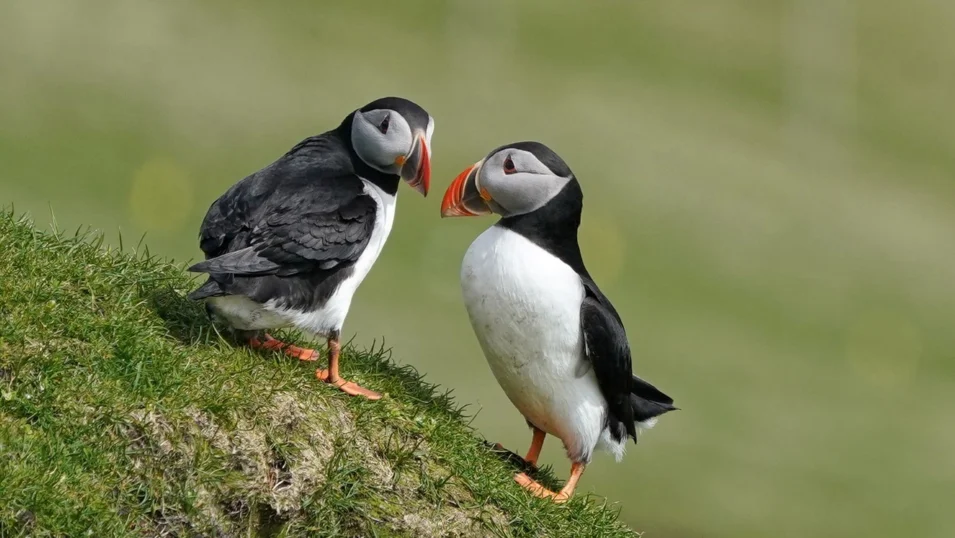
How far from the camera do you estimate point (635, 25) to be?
1195 inches

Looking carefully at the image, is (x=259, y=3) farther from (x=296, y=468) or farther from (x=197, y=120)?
(x=296, y=468)

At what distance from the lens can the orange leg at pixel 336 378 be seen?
5.75 meters

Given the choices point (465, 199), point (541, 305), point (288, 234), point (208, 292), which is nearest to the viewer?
point (208, 292)

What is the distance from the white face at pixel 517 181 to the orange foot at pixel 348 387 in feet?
3.99

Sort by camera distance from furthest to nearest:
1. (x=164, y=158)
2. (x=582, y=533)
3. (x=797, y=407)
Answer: (x=164, y=158) → (x=797, y=407) → (x=582, y=533)

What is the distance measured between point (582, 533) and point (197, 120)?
56.1 ft

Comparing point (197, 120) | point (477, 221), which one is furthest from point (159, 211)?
point (477, 221)

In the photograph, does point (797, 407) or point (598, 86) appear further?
point (598, 86)

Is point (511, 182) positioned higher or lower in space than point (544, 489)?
higher

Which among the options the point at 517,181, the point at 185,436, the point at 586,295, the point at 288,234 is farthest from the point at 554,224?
the point at 185,436

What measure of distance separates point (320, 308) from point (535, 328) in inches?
42.4

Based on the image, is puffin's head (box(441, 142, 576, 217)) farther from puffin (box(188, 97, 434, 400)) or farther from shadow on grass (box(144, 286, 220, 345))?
shadow on grass (box(144, 286, 220, 345))

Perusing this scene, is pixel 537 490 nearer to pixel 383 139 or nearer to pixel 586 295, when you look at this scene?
pixel 586 295

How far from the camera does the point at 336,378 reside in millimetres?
5789
